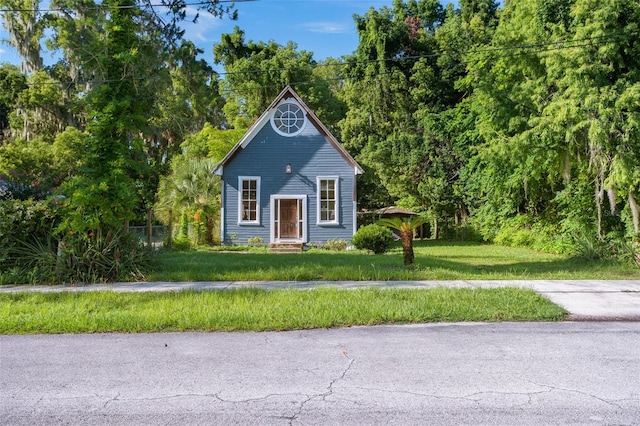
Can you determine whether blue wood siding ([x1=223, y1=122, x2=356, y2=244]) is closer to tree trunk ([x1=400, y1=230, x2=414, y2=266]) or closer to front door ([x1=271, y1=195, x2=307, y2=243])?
front door ([x1=271, y1=195, x2=307, y2=243])

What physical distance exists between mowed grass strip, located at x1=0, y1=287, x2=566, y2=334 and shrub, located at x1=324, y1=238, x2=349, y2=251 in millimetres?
11912

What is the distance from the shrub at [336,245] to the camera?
2100 cm

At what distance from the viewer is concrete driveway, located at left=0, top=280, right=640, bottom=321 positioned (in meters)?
8.23

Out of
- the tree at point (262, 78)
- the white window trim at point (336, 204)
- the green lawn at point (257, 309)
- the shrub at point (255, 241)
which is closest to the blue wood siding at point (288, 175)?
the white window trim at point (336, 204)

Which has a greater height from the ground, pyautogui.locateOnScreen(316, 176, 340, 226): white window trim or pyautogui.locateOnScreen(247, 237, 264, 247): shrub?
pyautogui.locateOnScreen(316, 176, 340, 226): white window trim

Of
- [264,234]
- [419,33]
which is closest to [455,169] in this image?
[419,33]

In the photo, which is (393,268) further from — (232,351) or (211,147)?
(211,147)

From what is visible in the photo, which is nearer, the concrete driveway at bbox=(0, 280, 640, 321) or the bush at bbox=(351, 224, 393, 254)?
the concrete driveway at bbox=(0, 280, 640, 321)

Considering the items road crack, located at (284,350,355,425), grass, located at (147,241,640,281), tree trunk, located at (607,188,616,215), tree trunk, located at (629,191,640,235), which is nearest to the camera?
road crack, located at (284,350,355,425)

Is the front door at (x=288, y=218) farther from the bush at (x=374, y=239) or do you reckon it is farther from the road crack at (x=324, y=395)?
the road crack at (x=324, y=395)

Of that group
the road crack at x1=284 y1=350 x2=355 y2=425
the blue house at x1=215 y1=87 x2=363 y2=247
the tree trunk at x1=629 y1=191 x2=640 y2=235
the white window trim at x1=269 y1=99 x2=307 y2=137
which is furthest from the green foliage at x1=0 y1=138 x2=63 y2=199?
the tree trunk at x1=629 y1=191 x2=640 y2=235

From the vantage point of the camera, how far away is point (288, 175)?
866 inches

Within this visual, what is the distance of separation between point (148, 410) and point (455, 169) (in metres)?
26.3

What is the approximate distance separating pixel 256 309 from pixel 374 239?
38.2 ft
